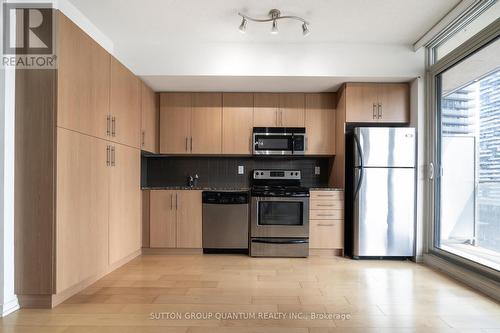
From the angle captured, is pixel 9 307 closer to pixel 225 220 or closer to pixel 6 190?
pixel 6 190

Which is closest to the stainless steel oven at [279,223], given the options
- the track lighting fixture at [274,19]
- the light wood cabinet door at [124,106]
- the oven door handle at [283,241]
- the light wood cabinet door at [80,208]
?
the oven door handle at [283,241]

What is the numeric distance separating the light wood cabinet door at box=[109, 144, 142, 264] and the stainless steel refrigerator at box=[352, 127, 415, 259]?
258 centimetres

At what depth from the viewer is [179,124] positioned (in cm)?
415

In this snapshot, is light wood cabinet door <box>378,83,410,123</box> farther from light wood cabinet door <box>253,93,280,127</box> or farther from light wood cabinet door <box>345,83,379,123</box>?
light wood cabinet door <box>253,93,280,127</box>

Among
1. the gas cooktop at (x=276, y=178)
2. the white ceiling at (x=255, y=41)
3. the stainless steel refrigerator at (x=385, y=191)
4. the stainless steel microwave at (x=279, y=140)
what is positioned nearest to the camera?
the white ceiling at (x=255, y=41)

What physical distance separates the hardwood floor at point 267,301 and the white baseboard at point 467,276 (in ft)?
0.23

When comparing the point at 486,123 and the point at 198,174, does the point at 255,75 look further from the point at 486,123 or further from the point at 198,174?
the point at 486,123

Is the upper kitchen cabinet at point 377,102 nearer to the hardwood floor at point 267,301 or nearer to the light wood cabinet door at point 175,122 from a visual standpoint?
the hardwood floor at point 267,301

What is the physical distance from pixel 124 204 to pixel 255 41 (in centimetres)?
231

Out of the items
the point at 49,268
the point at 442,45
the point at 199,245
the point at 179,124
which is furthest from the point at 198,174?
the point at 442,45

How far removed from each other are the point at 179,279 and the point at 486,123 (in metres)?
3.18

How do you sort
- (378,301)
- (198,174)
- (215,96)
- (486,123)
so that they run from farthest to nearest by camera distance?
(198,174)
(215,96)
(486,123)
(378,301)

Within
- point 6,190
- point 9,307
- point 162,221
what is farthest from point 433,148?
point 9,307

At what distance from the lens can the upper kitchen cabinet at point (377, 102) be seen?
3.74m
